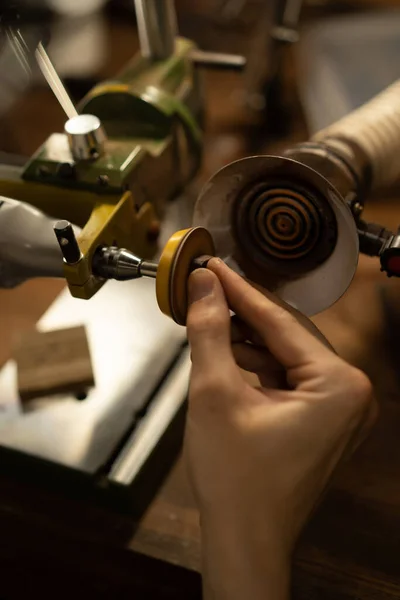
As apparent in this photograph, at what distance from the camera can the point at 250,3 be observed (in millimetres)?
1444

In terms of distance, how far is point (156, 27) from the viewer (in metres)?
0.69

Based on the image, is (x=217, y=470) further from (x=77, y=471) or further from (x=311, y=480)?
(x=77, y=471)

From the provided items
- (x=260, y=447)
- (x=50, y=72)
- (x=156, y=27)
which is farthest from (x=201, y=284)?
(x=156, y=27)

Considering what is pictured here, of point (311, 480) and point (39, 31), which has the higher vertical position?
point (39, 31)

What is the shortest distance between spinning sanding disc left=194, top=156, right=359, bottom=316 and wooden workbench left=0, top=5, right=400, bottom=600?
0.19m

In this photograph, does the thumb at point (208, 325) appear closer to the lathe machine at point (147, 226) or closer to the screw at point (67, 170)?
the lathe machine at point (147, 226)

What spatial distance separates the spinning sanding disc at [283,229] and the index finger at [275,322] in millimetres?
73

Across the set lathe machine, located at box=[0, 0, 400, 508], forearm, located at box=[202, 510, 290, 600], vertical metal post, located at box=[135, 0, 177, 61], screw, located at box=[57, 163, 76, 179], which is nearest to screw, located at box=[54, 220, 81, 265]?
lathe machine, located at box=[0, 0, 400, 508]

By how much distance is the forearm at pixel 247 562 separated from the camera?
1.33ft

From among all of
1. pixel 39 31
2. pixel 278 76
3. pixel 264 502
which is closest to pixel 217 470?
pixel 264 502

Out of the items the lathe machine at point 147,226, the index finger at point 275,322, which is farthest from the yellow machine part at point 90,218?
the index finger at point 275,322

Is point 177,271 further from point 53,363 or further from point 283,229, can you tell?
point 53,363

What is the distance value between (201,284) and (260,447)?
13 centimetres

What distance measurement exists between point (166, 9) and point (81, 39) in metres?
0.76
